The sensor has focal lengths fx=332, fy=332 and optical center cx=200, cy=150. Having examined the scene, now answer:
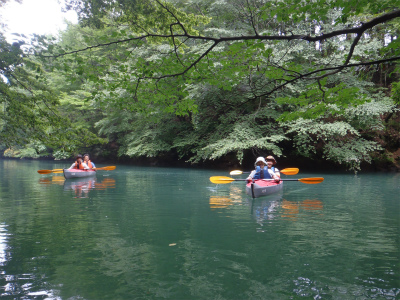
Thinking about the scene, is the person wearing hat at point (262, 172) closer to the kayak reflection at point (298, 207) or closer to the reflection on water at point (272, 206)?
the reflection on water at point (272, 206)

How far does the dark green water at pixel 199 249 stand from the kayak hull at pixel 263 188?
53 cm

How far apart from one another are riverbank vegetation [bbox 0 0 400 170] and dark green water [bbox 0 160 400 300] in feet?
6.26

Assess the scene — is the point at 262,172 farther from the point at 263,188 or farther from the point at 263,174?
the point at 263,188

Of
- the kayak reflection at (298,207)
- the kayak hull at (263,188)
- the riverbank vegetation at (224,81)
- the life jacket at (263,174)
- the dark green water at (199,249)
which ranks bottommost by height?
the dark green water at (199,249)

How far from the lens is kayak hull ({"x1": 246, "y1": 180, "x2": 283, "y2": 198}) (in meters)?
8.75

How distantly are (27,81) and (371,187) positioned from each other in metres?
10.7

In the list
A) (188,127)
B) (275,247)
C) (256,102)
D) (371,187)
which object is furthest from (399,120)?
(275,247)

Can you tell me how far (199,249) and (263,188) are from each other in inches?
187

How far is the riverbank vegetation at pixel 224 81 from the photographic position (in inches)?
181

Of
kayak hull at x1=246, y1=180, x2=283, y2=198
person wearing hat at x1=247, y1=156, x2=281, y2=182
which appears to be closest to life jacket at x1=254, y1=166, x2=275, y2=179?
person wearing hat at x1=247, y1=156, x2=281, y2=182

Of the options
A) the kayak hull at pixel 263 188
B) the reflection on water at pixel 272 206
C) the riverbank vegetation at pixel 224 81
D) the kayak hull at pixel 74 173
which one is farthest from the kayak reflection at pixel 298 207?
the kayak hull at pixel 74 173

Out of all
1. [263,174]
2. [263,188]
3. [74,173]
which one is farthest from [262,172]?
[74,173]

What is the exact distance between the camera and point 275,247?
4559 mm

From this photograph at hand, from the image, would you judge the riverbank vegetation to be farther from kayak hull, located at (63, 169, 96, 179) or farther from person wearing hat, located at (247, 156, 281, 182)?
person wearing hat, located at (247, 156, 281, 182)
